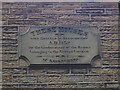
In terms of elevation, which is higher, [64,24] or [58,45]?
[64,24]

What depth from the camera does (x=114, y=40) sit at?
22.9 feet

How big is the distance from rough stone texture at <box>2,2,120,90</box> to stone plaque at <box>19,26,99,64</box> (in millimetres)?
130

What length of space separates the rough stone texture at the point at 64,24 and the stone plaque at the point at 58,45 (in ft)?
0.43

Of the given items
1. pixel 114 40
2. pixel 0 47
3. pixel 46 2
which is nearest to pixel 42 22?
pixel 46 2

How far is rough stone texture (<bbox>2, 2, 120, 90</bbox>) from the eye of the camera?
6809mm

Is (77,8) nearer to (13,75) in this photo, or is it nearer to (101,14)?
(101,14)

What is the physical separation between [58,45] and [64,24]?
17.6 inches

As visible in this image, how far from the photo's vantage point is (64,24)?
6996mm

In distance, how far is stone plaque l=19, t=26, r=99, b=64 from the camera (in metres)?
6.80

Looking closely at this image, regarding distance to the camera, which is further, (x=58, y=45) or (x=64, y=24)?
(x=64, y=24)

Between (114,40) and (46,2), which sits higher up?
(46,2)

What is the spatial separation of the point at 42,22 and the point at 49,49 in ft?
1.86

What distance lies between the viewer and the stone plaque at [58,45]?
680 centimetres

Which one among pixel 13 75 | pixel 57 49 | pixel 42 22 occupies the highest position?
pixel 42 22
